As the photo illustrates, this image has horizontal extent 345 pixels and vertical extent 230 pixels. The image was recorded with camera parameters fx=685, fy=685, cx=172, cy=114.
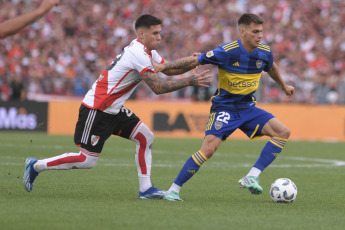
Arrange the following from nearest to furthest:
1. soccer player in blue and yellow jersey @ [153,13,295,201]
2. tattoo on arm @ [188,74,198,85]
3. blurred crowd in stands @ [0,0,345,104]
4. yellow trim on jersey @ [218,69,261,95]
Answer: tattoo on arm @ [188,74,198,85]
soccer player in blue and yellow jersey @ [153,13,295,201]
yellow trim on jersey @ [218,69,261,95]
blurred crowd in stands @ [0,0,345,104]

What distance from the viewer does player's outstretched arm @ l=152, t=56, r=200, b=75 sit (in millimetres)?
8211

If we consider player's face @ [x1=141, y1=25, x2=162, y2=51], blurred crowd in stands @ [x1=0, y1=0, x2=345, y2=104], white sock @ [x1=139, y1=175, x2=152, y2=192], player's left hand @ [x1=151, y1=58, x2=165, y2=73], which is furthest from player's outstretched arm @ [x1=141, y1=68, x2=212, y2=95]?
blurred crowd in stands @ [x1=0, y1=0, x2=345, y2=104]

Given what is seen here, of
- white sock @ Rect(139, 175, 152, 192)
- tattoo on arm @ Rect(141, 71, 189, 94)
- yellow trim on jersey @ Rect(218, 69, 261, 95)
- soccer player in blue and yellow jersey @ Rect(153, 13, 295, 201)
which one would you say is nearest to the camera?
tattoo on arm @ Rect(141, 71, 189, 94)

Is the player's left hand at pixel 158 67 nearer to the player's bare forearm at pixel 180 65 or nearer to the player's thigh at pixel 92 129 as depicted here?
the player's bare forearm at pixel 180 65

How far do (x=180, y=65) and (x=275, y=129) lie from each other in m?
1.53

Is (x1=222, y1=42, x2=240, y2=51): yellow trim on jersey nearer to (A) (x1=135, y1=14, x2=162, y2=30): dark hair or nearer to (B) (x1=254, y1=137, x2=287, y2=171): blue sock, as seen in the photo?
(A) (x1=135, y1=14, x2=162, y2=30): dark hair

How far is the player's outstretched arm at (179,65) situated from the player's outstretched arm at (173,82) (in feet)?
0.74

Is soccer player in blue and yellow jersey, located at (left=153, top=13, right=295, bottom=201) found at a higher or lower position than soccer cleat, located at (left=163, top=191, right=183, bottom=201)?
higher

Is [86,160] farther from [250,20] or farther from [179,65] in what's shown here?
[250,20]

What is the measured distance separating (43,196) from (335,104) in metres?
18.0

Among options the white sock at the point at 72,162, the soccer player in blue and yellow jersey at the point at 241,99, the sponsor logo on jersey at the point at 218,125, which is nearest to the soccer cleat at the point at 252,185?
the soccer player in blue and yellow jersey at the point at 241,99

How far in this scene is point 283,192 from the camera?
817 cm

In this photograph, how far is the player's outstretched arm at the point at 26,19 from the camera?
5452mm

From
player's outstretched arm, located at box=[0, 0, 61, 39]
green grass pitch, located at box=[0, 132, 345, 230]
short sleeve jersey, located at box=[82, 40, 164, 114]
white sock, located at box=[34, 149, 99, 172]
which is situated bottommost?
green grass pitch, located at box=[0, 132, 345, 230]
